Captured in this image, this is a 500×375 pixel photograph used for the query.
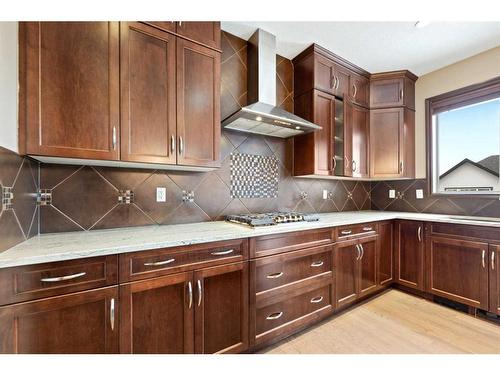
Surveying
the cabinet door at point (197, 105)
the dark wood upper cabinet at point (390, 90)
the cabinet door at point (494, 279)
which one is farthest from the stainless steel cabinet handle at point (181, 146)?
the cabinet door at point (494, 279)

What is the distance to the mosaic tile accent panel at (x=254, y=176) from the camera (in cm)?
212

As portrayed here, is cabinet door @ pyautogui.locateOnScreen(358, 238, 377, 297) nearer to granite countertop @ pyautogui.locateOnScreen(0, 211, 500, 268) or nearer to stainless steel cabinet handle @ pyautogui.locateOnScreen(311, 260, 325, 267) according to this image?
stainless steel cabinet handle @ pyautogui.locateOnScreen(311, 260, 325, 267)

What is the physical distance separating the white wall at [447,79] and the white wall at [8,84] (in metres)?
3.41

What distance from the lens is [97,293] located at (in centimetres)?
102

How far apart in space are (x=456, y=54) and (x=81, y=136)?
353 cm

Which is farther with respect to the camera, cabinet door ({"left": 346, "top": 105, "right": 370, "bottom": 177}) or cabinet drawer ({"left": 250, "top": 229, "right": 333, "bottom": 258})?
cabinet door ({"left": 346, "top": 105, "right": 370, "bottom": 177})

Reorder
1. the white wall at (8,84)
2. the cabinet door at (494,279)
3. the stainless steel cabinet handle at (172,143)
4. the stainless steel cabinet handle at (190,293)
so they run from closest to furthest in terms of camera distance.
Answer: the white wall at (8,84)
the stainless steel cabinet handle at (190,293)
the stainless steel cabinet handle at (172,143)
the cabinet door at (494,279)

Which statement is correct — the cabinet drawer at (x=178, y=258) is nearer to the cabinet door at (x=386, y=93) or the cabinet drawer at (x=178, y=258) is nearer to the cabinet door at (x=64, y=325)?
the cabinet door at (x=64, y=325)

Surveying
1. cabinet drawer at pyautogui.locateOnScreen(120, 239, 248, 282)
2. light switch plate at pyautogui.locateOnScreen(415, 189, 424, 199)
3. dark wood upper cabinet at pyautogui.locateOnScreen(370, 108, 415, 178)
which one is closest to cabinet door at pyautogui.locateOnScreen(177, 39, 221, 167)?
cabinet drawer at pyautogui.locateOnScreen(120, 239, 248, 282)

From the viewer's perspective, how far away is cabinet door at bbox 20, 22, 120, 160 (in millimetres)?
1112

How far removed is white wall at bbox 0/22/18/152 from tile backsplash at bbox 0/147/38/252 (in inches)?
2.9

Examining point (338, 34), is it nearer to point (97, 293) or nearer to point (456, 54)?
point (456, 54)

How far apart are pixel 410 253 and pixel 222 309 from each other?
219 cm
